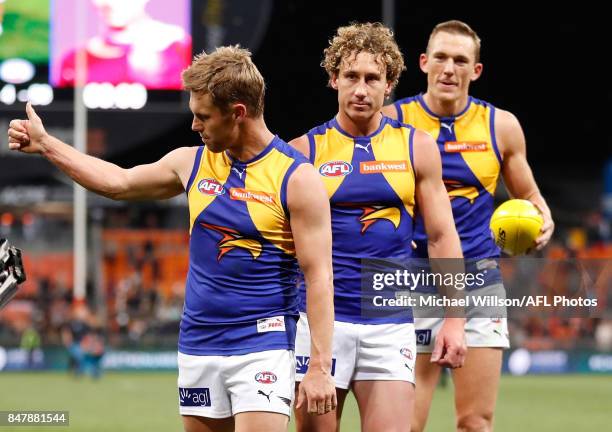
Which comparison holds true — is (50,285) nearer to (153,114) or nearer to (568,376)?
(153,114)

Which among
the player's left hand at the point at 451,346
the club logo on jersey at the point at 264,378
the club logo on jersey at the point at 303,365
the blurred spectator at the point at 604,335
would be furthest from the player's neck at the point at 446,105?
the blurred spectator at the point at 604,335

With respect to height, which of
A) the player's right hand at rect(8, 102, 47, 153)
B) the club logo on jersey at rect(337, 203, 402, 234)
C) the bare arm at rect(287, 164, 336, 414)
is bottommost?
the bare arm at rect(287, 164, 336, 414)

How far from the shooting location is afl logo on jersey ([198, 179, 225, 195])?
500 centimetres

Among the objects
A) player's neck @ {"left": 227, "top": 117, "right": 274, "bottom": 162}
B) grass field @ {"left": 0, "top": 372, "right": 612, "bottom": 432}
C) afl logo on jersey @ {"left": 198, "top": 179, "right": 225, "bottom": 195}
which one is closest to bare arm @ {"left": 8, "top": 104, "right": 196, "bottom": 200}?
afl logo on jersey @ {"left": 198, "top": 179, "right": 225, "bottom": 195}

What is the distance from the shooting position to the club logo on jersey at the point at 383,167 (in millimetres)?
5777

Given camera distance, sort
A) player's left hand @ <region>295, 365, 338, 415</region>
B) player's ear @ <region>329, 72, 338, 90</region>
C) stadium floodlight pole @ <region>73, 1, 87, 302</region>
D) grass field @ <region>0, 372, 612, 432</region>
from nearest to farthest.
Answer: player's left hand @ <region>295, 365, 338, 415</region>, player's ear @ <region>329, 72, 338, 90</region>, grass field @ <region>0, 372, 612, 432</region>, stadium floodlight pole @ <region>73, 1, 87, 302</region>

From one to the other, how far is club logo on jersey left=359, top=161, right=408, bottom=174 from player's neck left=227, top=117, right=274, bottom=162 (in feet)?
2.89

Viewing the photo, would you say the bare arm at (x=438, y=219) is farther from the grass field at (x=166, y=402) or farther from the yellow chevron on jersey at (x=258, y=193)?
the grass field at (x=166, y=402)

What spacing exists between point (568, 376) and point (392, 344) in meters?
17.7

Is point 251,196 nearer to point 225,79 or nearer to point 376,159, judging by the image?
point 225,79

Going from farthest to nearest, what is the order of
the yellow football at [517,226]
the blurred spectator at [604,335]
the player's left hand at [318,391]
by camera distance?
the blurred spectator at [604,335], the yellow football at [517,226], the player's left hand at [318,391]

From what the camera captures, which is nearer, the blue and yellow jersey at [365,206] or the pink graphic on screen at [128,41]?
the blue and yellow jersey at [365,206]

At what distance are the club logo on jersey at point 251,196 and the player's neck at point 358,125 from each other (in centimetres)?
111

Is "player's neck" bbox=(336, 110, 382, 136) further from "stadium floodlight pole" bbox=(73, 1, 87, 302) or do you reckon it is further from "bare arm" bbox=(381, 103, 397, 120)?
"stadium floodlight pole" bbox=(73, 1, 87, 302)
